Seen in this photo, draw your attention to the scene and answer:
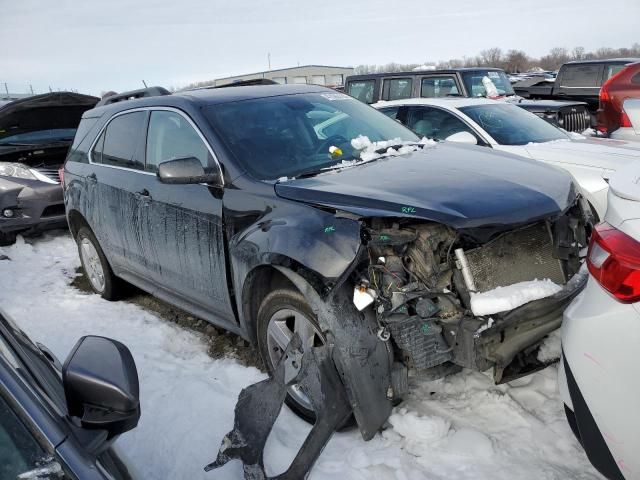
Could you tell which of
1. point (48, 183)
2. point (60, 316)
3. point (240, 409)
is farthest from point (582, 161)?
point (48, 183)

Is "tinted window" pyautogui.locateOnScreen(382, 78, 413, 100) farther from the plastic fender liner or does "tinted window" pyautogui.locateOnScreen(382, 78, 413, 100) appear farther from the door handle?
the plastic fender liner

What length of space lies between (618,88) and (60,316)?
7872 mm

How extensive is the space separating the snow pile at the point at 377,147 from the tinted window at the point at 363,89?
21.5ft

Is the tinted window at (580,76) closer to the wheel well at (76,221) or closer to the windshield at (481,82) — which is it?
the windshield at (481,82)

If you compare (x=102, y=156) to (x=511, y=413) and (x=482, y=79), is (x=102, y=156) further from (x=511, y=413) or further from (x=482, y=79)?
(x=482, y=79)

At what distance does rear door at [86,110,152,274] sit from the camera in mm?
4012

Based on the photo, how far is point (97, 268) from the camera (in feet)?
16.7

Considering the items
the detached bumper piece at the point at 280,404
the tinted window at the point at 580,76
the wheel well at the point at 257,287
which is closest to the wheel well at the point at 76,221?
the wheel well at the point at 257,287

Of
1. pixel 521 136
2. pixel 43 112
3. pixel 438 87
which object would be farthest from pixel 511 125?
pixel 43 112

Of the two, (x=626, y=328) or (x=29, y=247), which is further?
(x=29, y=247)

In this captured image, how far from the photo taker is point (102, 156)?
180 inches

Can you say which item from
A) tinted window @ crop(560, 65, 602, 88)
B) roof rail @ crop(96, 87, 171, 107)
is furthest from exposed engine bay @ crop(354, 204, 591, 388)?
tinted window @ crop(560, 65, 602, 88)

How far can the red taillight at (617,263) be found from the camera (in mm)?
1693

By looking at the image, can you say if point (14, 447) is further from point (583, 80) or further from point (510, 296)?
point (583, 80)
